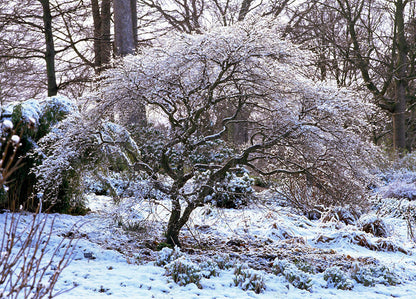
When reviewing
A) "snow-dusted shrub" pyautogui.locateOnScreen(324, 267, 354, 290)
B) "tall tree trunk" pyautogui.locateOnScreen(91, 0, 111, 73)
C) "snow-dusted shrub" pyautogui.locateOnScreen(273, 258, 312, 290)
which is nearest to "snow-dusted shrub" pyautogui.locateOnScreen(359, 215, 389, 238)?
"snow-dusted shrub" pyautogui.locateOnScreen(324, 267, 354, 290)

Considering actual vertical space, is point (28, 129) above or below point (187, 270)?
above

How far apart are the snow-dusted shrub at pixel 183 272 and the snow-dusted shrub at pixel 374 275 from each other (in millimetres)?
1686

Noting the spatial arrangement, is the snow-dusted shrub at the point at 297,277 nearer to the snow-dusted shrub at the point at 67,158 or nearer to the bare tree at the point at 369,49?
the snow-dusted shrub at the point at 67,158

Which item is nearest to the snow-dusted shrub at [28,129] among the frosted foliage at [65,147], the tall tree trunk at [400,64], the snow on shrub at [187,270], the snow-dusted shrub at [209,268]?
the frosted foliage at [65,147]

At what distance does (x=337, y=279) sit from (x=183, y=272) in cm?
155

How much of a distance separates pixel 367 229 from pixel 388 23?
41.0ft

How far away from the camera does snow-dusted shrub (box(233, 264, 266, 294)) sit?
11.7 ft

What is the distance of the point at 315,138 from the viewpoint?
414 centimetres

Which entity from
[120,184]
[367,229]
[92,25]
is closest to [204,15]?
[92,25]

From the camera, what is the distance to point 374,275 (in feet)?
13.9

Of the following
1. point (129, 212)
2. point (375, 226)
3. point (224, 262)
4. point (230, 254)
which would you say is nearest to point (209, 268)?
point (224, 262)

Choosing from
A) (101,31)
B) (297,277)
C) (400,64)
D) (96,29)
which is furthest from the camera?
(400,64)

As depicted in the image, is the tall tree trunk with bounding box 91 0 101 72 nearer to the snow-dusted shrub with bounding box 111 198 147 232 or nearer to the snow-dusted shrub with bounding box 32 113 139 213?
the snow-dusted shrub with bounding box 32 113 139 213

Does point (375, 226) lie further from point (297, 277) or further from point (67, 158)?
point (67, 158)
